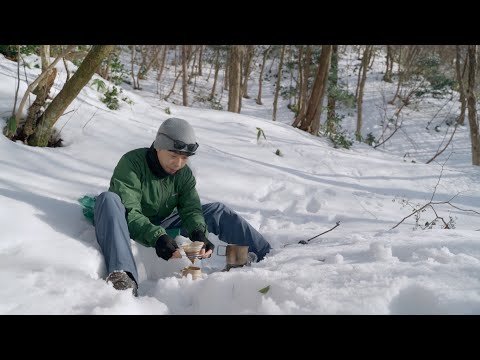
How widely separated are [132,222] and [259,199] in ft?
7.64

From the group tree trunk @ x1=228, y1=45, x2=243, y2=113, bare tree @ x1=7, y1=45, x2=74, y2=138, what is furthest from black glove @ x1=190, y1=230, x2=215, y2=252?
tree trunk @ x1=228, y1=45, x2=243, y2=113

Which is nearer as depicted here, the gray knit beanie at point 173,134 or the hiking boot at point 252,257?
the gray knit beanie at point 173,134

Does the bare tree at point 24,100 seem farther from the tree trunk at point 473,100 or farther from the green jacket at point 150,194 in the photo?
the tree trunk at point 473,100

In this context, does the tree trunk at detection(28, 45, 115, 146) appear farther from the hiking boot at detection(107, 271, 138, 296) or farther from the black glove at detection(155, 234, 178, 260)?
the hiking boot at detection(107, 271, 138, 296)

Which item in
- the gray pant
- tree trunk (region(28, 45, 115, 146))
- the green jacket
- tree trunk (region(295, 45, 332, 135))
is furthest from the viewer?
tree trunk (region(295, 45, 332, 135))

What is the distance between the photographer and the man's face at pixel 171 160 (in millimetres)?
2456

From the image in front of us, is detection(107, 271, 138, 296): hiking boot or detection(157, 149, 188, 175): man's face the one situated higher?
detection(157, 149, 188, 175): man's face

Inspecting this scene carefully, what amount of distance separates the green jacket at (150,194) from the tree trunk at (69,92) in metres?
1.54

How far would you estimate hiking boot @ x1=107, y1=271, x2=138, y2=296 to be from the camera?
190 centimetres

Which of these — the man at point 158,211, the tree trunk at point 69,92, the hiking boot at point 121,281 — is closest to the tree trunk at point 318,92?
the tree trunk at point 69,92
